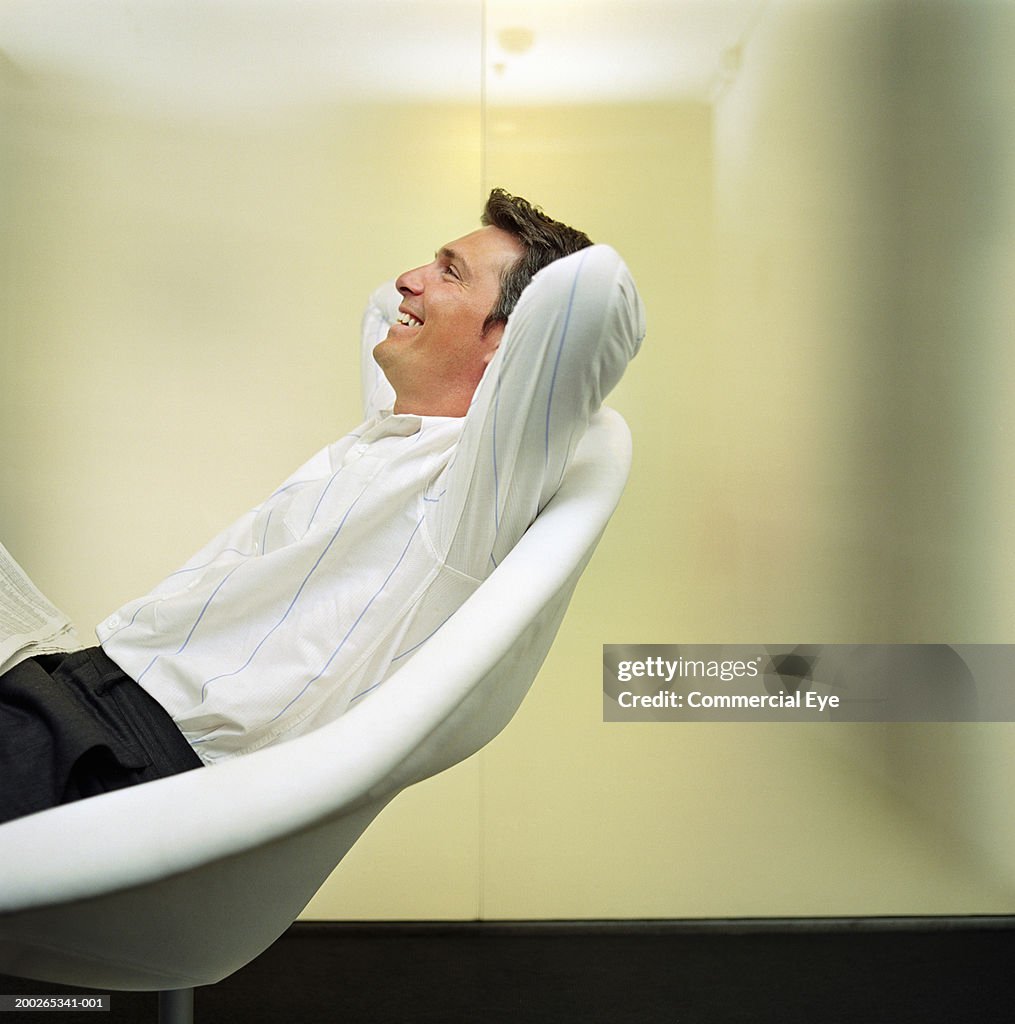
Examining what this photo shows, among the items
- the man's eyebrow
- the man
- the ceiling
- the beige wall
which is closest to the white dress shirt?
the man

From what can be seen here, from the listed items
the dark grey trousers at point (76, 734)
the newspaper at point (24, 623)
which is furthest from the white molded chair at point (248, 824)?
the newspaper at point (24, 623)

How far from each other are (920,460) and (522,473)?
1.76 m

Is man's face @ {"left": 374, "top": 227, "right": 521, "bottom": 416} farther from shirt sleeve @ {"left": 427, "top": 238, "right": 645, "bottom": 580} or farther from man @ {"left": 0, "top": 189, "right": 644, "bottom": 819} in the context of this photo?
shirt sleeve @ {"left": 427, "top": 238, "right": 645, "bottom": 580}

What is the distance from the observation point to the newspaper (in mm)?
1145

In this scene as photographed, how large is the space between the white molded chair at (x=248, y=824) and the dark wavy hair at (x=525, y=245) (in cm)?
44

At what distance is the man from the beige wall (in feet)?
3.69

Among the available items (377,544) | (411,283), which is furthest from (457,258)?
(377,544)

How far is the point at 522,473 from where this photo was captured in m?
1.04

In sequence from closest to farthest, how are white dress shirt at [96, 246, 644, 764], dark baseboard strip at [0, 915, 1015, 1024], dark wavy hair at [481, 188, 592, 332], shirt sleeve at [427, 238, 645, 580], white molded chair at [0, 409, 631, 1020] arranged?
white molded chair at [0, 409, 631, 1020] → shirt sleeve at [427, 238, 645, 580] → white dress shirt at [96, 246, 644, 764] → dark wavy hair at [481, 188, 592, 332] → dark baseboard strip at [0, 915, 1015, 1024]

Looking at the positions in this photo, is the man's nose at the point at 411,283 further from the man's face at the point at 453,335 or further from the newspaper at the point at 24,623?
the newspaper at the point at 24,623

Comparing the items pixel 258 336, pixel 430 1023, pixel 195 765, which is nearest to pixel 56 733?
pixel 195 765

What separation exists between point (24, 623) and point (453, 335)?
25.1 inches

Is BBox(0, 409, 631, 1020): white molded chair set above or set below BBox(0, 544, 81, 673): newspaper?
below

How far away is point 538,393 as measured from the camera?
0.98 meters
